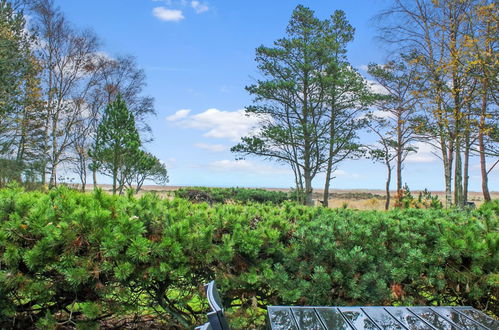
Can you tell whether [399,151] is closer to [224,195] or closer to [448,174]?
[448,174]

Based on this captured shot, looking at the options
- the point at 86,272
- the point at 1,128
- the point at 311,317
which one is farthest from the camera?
the point at 1,128

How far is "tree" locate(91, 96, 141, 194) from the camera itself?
20.7 m

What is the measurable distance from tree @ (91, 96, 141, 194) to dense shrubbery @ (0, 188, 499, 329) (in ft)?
62.1

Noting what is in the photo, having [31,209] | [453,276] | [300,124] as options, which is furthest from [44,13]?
[453,276]

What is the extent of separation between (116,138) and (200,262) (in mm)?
19786

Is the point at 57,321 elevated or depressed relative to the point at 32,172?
depressed

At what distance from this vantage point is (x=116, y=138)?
20891mm

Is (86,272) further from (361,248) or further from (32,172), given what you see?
(32,172)

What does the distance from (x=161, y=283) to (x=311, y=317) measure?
1.13 m

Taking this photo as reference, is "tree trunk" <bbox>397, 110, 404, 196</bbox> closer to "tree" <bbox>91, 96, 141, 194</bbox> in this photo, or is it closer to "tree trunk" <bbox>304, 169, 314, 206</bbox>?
"tree trunk" <bbox>304, 169, 314, 206</bbox>

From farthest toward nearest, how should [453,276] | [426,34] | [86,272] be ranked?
[426,34]
[453,276]
[86,272]

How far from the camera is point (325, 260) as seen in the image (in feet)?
8.42

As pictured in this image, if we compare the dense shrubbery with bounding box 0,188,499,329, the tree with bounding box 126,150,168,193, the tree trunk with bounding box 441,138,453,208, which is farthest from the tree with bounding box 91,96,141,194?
the dense shrubbery with bounding box 0,188,499,329

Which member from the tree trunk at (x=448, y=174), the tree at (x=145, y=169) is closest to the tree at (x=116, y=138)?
the tree at (x=145, y=169)
